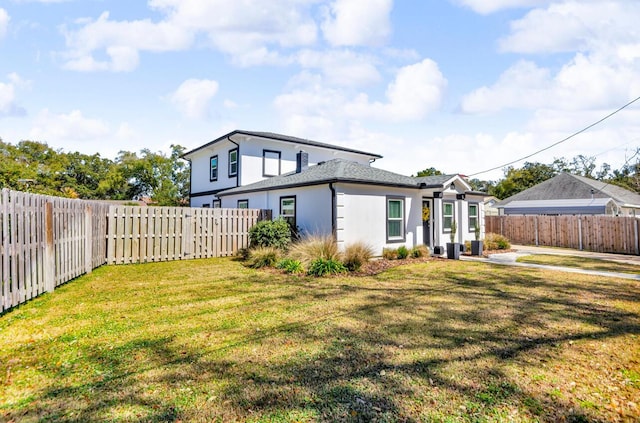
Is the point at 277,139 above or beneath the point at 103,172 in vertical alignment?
beneath

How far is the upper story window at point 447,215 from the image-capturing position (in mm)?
15234

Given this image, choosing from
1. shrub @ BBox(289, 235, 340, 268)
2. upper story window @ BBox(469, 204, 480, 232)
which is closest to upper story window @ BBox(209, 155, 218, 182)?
shrub @ BBox(289, 235, 340, 268)

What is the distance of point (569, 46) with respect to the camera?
1278 cm

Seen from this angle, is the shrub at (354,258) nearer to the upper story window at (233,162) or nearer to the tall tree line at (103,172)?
the upper story window at (233,162)

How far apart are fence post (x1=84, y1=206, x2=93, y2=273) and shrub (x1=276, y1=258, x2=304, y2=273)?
5.46 m

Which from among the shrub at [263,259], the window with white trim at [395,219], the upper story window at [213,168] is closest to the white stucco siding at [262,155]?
the upper story window at [213,168]

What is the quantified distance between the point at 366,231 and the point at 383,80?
6993 mm

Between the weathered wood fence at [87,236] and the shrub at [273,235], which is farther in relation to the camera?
the shrub at [273,235]

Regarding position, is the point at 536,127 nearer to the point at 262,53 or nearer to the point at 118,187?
the point at 262,53

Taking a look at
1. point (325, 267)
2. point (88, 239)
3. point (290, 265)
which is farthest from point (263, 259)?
point (88, 239)

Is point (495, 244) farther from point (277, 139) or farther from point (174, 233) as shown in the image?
point (174, 233)

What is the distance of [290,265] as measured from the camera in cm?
970

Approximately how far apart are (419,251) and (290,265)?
6206 millimetres

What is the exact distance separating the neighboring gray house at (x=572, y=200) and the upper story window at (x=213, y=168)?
90.6 feet
